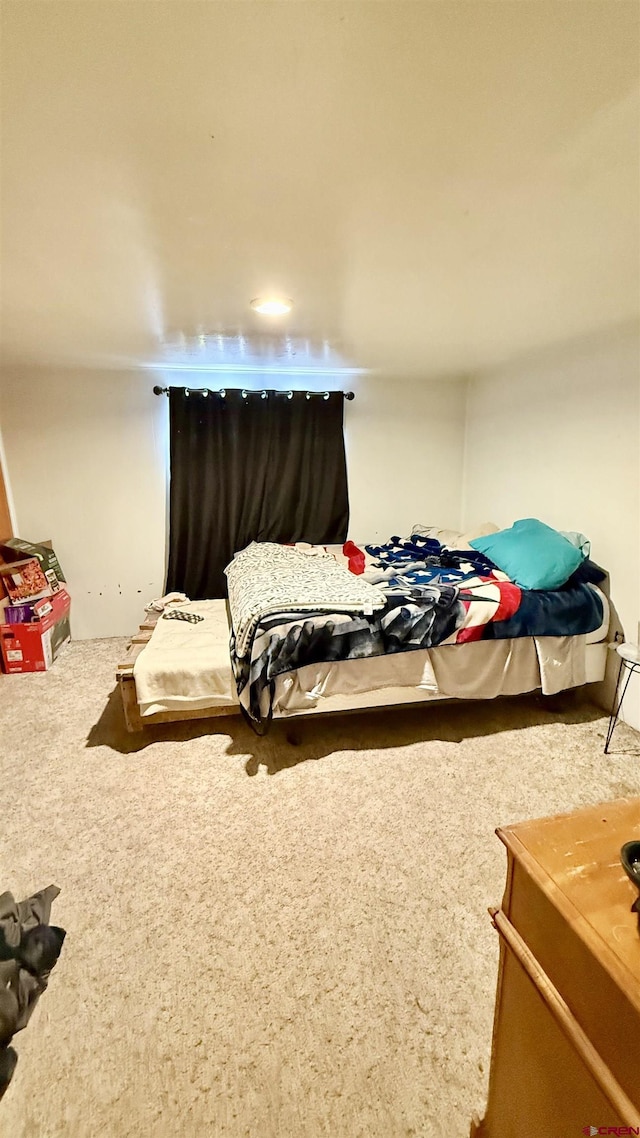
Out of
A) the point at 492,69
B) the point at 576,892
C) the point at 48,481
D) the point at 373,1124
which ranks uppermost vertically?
the point at 492,69

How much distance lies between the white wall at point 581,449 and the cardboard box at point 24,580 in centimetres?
353

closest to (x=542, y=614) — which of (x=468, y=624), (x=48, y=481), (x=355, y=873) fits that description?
(x=468, y=624)

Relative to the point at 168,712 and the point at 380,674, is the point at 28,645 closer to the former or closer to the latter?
the point at 168,712

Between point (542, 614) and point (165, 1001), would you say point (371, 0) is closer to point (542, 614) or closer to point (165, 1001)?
point (165, 1001)

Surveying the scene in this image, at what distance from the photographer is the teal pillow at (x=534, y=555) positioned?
2512 mm

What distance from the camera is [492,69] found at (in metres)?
0.79

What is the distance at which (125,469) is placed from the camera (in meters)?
3.63

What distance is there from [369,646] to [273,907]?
1100mm

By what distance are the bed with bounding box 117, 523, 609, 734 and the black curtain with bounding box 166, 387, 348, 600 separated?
1.12 meters

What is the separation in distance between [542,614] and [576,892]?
200 cm

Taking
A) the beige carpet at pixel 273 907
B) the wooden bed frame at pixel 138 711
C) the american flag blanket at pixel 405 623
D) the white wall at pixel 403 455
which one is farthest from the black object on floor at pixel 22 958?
the white wall at pixel 403 455

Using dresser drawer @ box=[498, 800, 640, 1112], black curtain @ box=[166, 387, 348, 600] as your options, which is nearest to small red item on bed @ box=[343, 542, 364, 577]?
black curtain @ box=[166, 387, 348, 600]

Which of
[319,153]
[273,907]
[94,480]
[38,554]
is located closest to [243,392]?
[94,480]

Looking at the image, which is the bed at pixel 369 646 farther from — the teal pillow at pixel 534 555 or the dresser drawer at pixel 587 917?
the dresser drawer at pixel 587 917
